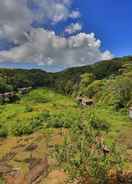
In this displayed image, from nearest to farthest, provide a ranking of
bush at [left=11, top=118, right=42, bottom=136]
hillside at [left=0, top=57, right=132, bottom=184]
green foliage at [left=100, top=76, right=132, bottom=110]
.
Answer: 1. hillside at [left=0, top=57, right=132, bottom=184]
2. bush at [left=11, top=118, right=42, bottom=136]
3. green foliage at [left=100, top=76, right=132, bottom=110]

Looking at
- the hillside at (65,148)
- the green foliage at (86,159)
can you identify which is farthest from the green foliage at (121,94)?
the green foliage at (86,159)

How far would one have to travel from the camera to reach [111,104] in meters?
73.5

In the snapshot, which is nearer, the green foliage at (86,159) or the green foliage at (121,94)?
the green foliage at (86,159)

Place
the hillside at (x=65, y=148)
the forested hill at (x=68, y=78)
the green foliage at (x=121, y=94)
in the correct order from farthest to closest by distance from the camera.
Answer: the forested hill at (x=68, y=78), the green foliage at (x=121, y=94), the hillside at (x=65, y=148)

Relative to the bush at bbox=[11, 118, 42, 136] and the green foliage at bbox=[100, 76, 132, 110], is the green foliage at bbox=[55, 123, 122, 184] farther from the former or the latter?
the green foliage at bbox=[100, 76, 132, 110]

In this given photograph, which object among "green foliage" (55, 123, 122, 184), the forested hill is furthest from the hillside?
the forested hill

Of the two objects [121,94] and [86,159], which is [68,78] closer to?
[121,94]

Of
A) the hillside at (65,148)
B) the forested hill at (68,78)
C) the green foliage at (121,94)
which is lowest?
the hillside at (65,148)

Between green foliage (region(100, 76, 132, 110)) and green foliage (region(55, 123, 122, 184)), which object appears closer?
green foliage (region(55, 123, 122, 184))

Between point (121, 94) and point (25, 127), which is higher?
point (121, 94)

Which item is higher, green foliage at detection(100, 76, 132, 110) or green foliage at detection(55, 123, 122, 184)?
green foliage at detection(100, 76, 132, 110)

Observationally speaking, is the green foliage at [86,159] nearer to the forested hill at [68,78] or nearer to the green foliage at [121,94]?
the green foliage at [121,94]

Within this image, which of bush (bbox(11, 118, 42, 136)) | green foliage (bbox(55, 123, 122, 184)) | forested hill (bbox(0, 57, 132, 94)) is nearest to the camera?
green foliage (bbox(55, 123, 122, 184))

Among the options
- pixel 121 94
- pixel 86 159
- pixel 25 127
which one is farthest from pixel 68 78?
pixel 86 159
